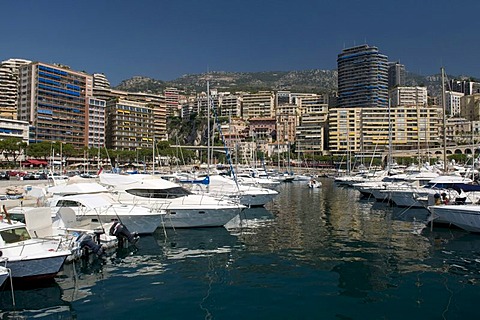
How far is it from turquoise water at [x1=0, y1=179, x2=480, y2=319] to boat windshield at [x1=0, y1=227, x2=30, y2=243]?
5.94ft

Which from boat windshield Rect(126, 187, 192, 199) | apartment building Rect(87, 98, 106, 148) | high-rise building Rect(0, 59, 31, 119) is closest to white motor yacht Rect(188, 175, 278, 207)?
boat windshield Rect(126, 187, 192, 199)

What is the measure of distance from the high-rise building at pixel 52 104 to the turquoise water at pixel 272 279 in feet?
390

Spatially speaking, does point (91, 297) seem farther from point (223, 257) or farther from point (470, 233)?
point (470, 233)

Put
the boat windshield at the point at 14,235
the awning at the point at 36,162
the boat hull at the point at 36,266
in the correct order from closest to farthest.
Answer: the boat hull at the point at 36,266 → the boat windshield at the point at 14,235 → the awning at the point at 36,162

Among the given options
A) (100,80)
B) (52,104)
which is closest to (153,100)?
(100,80)

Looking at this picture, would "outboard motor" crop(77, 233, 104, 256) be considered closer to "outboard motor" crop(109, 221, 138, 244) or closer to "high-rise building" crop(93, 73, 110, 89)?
"outboard motor" crop(109, 221, 138, 244)

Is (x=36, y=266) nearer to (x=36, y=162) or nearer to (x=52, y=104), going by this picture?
(x=36, y=162)

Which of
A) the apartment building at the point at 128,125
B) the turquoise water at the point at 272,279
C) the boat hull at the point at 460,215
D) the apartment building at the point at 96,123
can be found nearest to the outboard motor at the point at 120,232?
the turquoise water at the point at 272,279

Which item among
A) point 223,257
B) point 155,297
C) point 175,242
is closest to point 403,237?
point 223,257

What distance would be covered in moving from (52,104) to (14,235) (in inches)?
5020

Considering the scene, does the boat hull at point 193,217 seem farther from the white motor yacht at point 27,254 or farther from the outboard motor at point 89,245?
the white motor yacht at point 27,254

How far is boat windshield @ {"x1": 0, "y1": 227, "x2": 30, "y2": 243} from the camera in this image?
1452cm

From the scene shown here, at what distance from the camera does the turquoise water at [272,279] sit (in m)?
12.4

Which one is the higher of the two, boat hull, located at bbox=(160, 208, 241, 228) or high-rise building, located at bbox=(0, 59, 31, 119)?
high-rise building, located at bbox=(0, 59, 31, 119)
